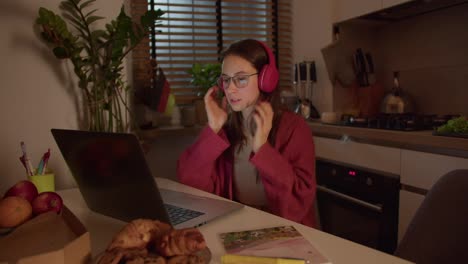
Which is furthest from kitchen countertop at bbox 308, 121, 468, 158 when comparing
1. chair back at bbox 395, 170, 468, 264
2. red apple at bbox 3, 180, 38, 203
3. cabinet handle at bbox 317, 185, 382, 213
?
red apple at bbox 3, 180, 38, 203

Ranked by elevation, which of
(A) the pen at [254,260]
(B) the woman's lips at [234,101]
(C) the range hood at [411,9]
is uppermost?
(C) the range hood at [411,9]

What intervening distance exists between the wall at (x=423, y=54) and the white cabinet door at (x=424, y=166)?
66 centimetres

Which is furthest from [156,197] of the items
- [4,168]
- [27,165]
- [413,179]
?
[413,179]

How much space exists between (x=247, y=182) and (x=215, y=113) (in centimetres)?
28

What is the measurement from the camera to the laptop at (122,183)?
70 centimetres

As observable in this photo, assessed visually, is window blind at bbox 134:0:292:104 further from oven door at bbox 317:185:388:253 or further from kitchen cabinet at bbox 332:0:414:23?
oven door at bbox 317:185:388:253

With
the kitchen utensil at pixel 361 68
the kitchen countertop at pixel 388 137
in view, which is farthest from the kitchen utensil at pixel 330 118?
the kitchen utensil at pixel 361 68

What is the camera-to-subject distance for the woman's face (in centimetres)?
119

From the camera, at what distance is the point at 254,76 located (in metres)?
1.22

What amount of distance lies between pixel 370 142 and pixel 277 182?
0.98m

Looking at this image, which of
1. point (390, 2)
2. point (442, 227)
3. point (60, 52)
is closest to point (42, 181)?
point (60, 52)

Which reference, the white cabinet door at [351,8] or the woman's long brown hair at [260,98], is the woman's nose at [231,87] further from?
the white cabinet door at [351,8]

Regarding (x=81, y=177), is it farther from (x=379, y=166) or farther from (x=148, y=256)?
(x=379, y=166)

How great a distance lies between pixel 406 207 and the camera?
5.55ft
